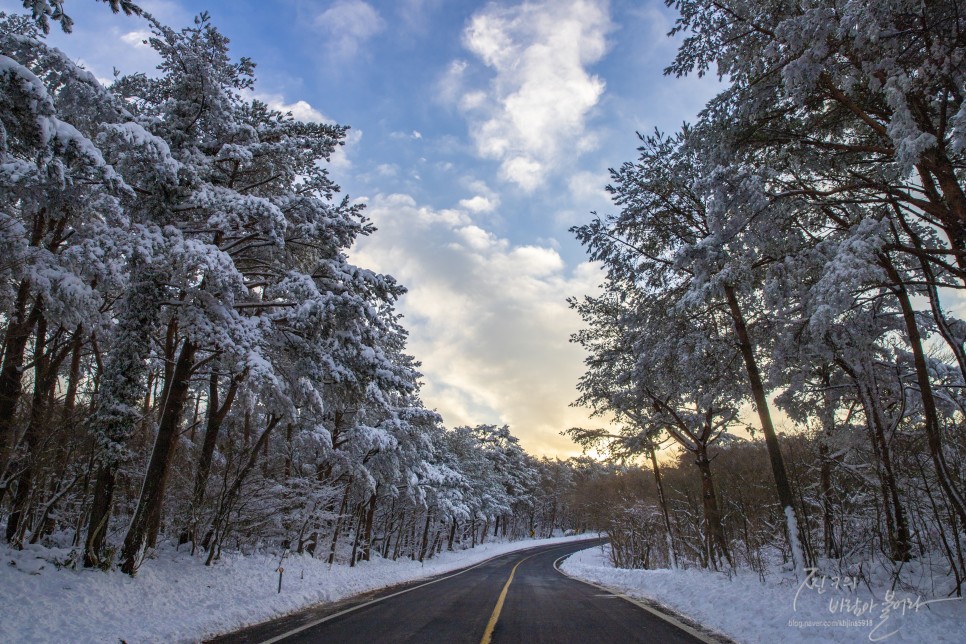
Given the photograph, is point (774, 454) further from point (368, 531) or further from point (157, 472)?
point (368, 531)

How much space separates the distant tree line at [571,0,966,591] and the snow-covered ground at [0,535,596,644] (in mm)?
10278

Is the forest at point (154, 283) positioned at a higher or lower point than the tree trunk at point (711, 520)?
higher

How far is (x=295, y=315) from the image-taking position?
9.47m

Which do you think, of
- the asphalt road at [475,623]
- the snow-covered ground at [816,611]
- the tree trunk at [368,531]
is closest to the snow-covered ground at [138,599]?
the asphalt road at [475,623]

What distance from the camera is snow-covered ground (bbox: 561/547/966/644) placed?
5.79 metres

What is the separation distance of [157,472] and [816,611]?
39.7 feet

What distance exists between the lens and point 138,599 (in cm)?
838

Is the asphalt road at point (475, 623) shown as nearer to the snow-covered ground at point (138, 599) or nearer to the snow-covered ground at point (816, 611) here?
the snow-covered ground at point (138, 599)

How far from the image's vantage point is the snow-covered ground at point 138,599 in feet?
21.3

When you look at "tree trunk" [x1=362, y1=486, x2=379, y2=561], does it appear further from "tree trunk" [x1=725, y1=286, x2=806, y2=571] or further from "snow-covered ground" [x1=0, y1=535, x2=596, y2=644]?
"tree trunk" [x1=725, y1=286, x2=806, y2=571]

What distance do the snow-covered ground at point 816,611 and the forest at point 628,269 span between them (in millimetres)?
536

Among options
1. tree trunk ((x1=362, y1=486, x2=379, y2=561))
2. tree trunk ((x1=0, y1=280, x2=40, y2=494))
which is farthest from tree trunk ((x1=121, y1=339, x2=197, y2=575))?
tree trunk ((x1=362, y1=486, x2=379, y2=561))

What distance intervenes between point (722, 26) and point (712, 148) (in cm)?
209

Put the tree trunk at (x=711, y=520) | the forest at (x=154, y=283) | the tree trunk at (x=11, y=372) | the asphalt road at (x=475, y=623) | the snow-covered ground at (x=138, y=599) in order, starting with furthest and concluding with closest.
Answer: the tree trunk at (x=711, y=520)
the tree trunk at (x=11, y=372)
the forest at (x=154, y=283)
the asphalt road at (x=475, y=623)
the snow-covered ground at (x=138, y=599)
